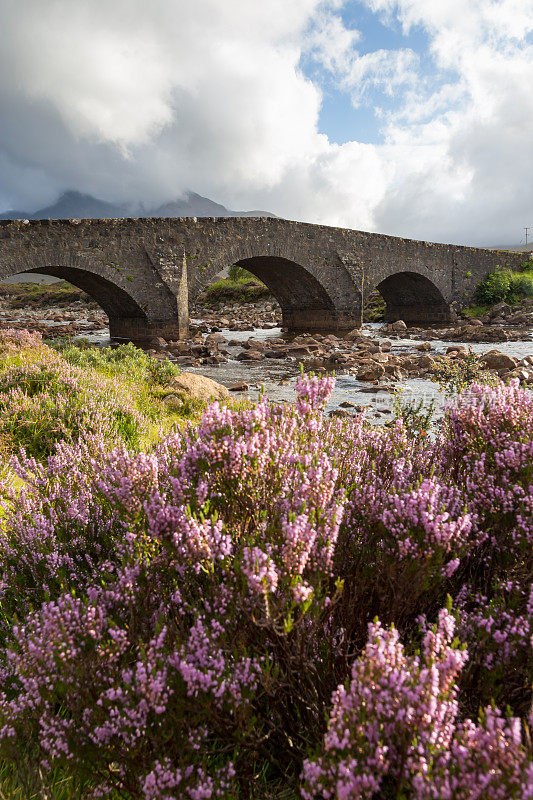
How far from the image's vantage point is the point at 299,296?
26.0 m

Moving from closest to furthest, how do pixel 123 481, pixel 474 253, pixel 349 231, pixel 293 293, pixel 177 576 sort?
pixel 177 576, pixel 123 481, pixel 349 231, pixel 293 293, pixel 474 253

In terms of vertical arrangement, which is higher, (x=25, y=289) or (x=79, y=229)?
(x=25, y=289)

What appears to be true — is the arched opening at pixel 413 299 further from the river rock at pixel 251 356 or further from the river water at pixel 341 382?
the river rock at pixel 251 356

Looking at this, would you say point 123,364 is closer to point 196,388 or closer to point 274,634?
point 196,388

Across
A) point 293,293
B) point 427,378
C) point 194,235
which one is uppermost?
point 194,235

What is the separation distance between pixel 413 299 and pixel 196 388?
2695 centimetres

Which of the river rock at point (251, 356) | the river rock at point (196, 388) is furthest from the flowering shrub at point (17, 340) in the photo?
the river rock at point (251, 356)

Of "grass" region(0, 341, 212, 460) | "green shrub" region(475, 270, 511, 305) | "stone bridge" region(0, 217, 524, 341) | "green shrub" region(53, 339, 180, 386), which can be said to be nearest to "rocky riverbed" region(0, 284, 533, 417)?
"stone bridge" region(0, 217, 524, 341)

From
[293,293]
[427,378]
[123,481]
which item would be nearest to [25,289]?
[293,293]

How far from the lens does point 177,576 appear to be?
189 centimetres

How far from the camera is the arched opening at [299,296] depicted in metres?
22.7

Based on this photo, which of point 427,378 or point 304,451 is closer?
point 304,451

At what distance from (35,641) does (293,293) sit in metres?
25.4

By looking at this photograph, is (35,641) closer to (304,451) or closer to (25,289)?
(304,451)
